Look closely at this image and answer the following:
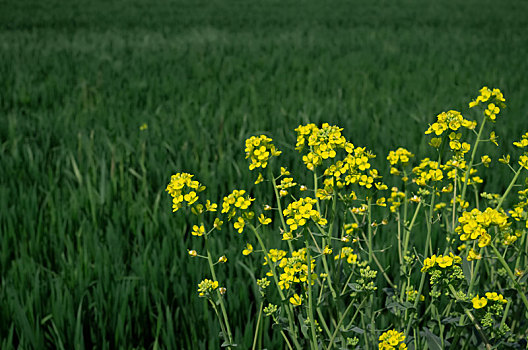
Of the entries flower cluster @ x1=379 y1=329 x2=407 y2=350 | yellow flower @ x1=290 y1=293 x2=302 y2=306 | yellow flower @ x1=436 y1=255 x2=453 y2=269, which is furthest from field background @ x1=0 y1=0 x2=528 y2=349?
yellow flower @ x1=436 y1=255 x2=453 y2=269

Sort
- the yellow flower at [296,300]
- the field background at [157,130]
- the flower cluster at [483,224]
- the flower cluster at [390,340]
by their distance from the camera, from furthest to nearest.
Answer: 1. the field background at [157,130]
2. the yellow flower at [296,300]
3. the flower cluster at [390,340]
4. the flower cluster at [483,224]

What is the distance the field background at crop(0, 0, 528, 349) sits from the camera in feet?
4.28

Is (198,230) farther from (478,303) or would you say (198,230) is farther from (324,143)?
(478,303)

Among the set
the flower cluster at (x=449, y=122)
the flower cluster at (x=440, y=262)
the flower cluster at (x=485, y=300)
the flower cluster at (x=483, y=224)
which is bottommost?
the flower cluster at (x=485, y=300)

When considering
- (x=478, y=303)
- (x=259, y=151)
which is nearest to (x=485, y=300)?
(x=478, y=303)

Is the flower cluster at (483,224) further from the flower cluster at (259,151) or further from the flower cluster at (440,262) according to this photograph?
the flower cluster at (259,151)

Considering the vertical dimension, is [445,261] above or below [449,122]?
below

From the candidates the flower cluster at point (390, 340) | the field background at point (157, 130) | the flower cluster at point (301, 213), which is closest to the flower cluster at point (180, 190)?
the flower cluster at point (301, 213)

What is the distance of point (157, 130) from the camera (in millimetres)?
2736

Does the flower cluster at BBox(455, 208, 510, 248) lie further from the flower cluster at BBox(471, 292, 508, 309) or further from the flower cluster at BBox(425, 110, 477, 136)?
the flower cluster at BBox(425, 110, 477, 136)

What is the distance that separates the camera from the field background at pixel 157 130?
1304 millimetres

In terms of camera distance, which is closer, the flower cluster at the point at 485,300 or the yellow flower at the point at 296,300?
the flower cluster at the point at 485,300

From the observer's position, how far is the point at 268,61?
5.09 meters

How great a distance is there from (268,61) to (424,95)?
1937 millimetres
